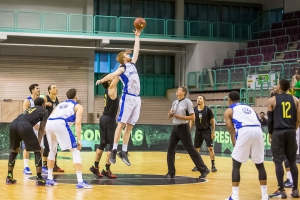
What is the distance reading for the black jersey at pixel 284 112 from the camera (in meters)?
10.9

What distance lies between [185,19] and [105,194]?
2789 centimetres

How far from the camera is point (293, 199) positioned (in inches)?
428

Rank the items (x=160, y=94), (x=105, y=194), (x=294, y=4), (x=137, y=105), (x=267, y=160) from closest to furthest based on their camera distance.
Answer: (x=105, y=194), (x=137, y=105), (x=267, y=160), (x=294, y=4), (x=160, y=94)

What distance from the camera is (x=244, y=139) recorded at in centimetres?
1015

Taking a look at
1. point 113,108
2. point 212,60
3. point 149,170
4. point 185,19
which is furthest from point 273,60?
point 113,108

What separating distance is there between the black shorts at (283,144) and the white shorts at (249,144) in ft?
2.65

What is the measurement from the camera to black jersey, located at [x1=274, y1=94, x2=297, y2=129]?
A: 1093 cm

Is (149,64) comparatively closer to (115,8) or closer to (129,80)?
(115,8)

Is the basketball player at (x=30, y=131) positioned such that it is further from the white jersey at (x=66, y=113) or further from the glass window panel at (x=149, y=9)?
the glass window panel at (x=149, y=9)

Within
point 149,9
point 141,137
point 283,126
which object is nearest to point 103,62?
point 149,9

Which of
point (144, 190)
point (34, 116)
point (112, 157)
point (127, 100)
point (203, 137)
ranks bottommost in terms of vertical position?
point (144, 190)

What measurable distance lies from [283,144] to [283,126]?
1.08 ft

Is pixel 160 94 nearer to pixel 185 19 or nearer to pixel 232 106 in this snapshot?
pixel 185 19

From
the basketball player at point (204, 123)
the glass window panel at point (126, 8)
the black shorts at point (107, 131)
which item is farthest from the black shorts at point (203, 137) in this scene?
the glass window panel at point (126, 8)
